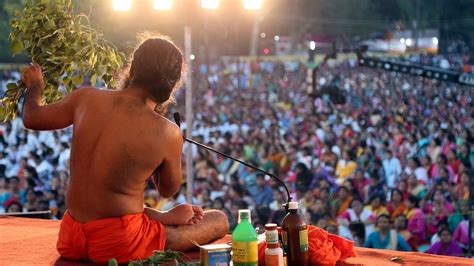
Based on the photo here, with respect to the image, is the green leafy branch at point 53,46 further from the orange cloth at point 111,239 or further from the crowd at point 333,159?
the crowd at point 333,159

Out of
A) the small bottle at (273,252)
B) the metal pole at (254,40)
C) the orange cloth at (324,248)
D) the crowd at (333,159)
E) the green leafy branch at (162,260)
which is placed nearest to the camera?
the green leafy branch at (162,260)

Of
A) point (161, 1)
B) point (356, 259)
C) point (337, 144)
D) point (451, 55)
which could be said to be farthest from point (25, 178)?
point (451, 55)

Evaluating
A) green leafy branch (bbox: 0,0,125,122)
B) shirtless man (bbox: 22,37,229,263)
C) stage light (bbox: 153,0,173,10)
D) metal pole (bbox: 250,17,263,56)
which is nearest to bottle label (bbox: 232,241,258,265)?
shirtless man (bbox: 22,37,229,263)

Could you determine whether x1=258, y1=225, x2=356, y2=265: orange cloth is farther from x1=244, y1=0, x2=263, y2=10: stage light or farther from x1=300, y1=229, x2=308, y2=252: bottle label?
x1=244, y1=0, x2=263, y2=10: stage light

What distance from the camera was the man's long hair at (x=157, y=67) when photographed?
3471mm

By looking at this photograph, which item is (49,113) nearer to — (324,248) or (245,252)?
(245,252)

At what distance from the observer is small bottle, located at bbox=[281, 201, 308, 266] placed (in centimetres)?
318

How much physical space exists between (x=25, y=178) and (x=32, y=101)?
703 cm

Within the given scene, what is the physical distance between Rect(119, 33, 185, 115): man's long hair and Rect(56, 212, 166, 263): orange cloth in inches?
22.5

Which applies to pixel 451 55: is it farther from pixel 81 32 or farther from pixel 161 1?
pixel 81 32

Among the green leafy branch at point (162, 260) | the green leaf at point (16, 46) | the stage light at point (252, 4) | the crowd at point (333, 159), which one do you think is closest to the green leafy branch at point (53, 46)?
the green leaf at point (16, 46)

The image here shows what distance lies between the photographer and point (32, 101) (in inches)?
143

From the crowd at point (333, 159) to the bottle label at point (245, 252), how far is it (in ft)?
17.0

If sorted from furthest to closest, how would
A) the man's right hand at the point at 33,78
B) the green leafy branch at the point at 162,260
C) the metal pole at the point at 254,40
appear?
1. the metal pole at the point at 254,40
2. the man's right hand at the point at 33,78
3. the green leafy branch at the point at 162,260
